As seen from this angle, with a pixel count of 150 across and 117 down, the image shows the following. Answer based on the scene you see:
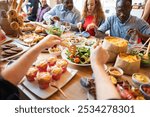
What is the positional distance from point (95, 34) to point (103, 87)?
109cm

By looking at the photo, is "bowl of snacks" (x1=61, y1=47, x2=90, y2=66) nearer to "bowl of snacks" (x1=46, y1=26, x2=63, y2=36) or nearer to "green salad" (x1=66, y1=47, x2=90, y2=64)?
"green salad" (x1=66, y1=47, x2=90, y2=64)

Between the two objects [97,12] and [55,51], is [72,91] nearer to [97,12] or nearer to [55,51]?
[55,51]

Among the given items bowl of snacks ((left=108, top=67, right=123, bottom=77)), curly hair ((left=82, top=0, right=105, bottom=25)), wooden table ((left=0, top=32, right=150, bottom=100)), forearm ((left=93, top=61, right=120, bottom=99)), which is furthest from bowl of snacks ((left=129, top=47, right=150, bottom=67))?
curly hair ((left=82, top=0, right=105, bottom=25))

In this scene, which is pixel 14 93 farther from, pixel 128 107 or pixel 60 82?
pixel 128 107

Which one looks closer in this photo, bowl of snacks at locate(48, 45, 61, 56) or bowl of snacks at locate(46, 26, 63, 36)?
bowl of snacks at locate(48, 45, 61, 56)

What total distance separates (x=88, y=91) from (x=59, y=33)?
0.85 metres

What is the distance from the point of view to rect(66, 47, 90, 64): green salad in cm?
113

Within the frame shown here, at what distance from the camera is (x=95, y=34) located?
177 centimetres

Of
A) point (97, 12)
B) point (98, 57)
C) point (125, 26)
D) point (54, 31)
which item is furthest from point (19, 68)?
point (97, 12)

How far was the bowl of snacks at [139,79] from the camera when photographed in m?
0.94

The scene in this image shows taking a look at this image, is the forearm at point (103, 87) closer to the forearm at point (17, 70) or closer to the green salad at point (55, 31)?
the forearm at point (17, 70)

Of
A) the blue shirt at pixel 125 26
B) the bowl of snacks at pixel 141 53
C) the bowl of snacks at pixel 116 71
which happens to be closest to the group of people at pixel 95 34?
the blue shirt at pixel 125 26

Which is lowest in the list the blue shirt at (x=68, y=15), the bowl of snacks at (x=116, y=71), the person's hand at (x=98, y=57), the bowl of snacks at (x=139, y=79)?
the bowl of snacks at (x=139, y=79)

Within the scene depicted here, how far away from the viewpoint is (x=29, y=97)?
33.5 inches
